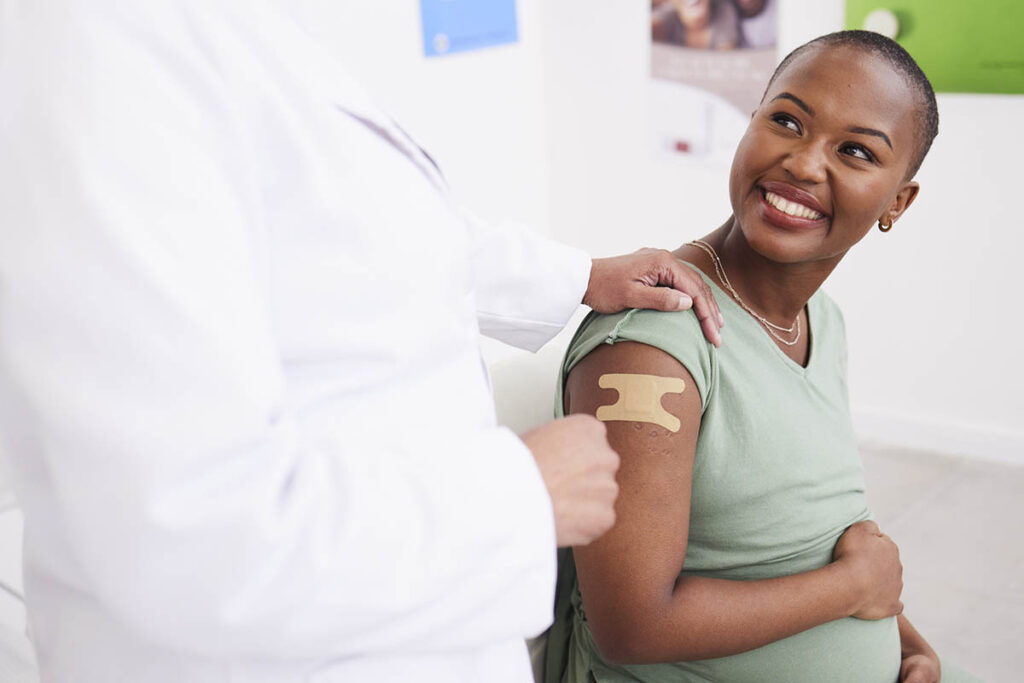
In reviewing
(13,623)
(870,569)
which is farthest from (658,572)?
(13,623)

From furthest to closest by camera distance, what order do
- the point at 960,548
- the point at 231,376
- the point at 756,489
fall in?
1. the point at 960,548
2. the point at 756,489
3. the point at 231,376

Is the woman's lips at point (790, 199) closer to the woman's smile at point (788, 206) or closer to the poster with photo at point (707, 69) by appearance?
the woman's smile at point (788, 206)

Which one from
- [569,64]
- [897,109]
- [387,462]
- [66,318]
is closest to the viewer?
[66,318]

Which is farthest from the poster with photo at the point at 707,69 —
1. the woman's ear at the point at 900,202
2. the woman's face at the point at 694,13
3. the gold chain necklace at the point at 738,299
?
the gold chain necklace at the point at 738,299

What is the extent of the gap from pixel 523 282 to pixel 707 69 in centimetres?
255

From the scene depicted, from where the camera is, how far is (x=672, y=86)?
11.6 ft

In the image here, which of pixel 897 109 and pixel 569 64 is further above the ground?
pixel 897 109

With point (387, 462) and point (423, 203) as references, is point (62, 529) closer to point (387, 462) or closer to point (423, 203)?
point (387, 462)

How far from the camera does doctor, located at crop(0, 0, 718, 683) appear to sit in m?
0.52

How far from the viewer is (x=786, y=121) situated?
4.20 feet

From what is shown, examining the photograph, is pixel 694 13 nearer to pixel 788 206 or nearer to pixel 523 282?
pixel 788 206

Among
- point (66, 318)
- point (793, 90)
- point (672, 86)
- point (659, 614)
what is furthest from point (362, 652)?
point (672, 86)

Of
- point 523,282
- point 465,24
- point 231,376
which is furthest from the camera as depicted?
point 465,24

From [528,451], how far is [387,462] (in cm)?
10
